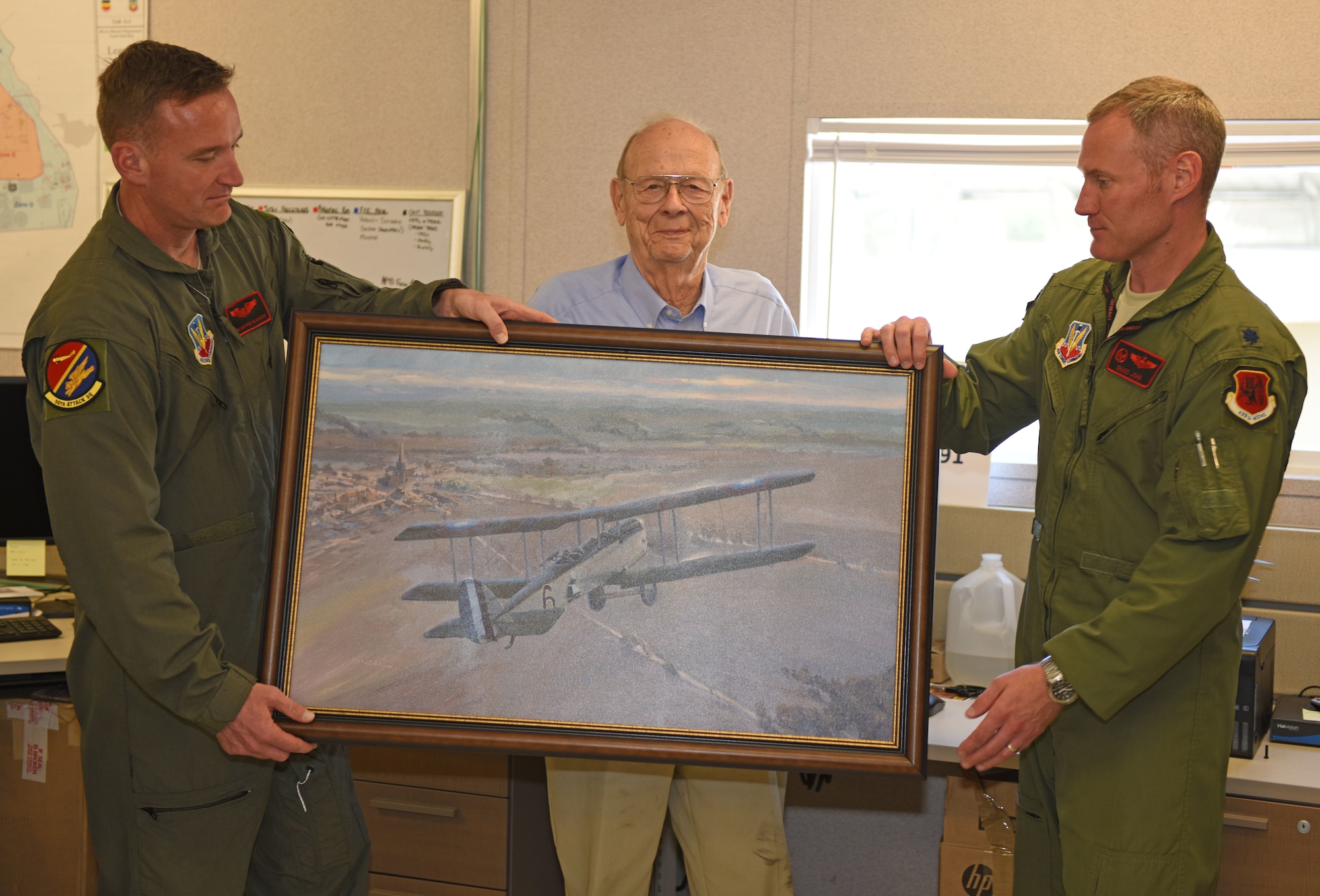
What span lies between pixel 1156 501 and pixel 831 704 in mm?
587

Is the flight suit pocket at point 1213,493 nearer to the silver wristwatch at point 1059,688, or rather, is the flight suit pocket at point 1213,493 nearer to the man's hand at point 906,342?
the silver wristwatch at point 1059,688

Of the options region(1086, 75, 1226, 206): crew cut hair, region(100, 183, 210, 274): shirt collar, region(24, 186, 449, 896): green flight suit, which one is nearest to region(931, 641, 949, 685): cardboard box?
region(1086, 75, 1226, 206): crew cut hair

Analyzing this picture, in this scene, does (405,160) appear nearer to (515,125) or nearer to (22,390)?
(515,125)

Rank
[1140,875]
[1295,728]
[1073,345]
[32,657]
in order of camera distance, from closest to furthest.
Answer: [1140,875] → [1073,345] → [1295,728] → [32,657]

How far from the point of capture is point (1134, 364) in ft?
5.46

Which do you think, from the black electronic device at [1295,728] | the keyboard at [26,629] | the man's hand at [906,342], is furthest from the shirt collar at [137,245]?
the black electronic device at [1295,728]

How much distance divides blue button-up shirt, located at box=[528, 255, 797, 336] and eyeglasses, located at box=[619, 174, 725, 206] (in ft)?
0.53

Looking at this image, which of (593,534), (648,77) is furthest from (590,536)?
(648,77)

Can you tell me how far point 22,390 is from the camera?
293cm

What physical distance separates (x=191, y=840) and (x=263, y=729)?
308mm

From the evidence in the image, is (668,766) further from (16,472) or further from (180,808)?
(16,472)

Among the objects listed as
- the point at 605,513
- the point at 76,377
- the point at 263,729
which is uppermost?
the point at 76,377

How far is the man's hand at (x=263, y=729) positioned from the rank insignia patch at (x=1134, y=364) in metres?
1.38

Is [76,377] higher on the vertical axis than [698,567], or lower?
higher
